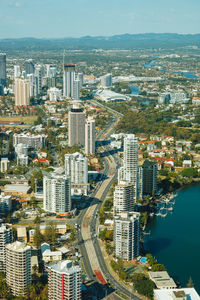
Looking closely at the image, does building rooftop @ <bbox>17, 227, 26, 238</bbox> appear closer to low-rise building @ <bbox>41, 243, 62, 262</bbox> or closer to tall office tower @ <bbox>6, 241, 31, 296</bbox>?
low-rise building @ <bbox>41, 243, 62, 262</bbox>

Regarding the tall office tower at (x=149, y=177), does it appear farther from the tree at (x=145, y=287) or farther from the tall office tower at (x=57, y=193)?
the tree at (x=145, y=287)

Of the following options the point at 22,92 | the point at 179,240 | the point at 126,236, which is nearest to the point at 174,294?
the point at 126,236

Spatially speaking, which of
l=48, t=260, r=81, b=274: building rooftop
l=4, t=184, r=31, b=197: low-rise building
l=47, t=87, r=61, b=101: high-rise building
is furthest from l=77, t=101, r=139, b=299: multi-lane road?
l=47, t=87, r=61, b=101: high-rise building

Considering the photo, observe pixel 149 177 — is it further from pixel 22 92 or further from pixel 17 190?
pixel 22 92

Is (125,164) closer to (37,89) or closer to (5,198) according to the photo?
(5,198)

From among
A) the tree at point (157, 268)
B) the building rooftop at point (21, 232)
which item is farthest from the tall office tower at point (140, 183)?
the tree at point (157, 268)
